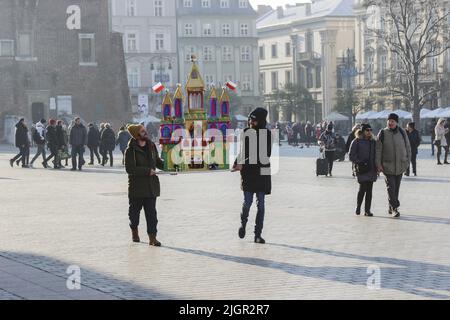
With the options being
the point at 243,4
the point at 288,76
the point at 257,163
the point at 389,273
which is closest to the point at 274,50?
the point at 288,76

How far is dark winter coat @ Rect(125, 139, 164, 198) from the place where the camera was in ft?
47.4

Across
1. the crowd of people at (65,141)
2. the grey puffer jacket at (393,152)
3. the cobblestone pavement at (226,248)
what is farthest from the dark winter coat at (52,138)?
the grey puffer jacket at (393,152)

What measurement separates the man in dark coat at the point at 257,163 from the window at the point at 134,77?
9169cm

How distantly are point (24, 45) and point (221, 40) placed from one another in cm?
4612

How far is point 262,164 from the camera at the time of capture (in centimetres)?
1439

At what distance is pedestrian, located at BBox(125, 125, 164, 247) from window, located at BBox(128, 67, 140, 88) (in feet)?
300

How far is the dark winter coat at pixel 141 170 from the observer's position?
1444cm

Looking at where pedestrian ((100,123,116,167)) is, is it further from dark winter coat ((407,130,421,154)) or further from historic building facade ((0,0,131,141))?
historic building facade ((0,0,131,141))

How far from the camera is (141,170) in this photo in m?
14.4

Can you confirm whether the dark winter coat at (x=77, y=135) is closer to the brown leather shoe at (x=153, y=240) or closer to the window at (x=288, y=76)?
the brown leather shoe at (x=153, y=240)

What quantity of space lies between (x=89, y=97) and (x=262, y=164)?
59083mm

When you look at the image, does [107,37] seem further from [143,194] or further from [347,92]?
[143,194]

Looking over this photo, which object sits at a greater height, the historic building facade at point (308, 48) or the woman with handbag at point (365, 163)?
the historic building facade at point (308, 48)

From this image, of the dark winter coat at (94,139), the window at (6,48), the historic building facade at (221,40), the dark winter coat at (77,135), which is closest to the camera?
the dark winter coat at (77,135)
